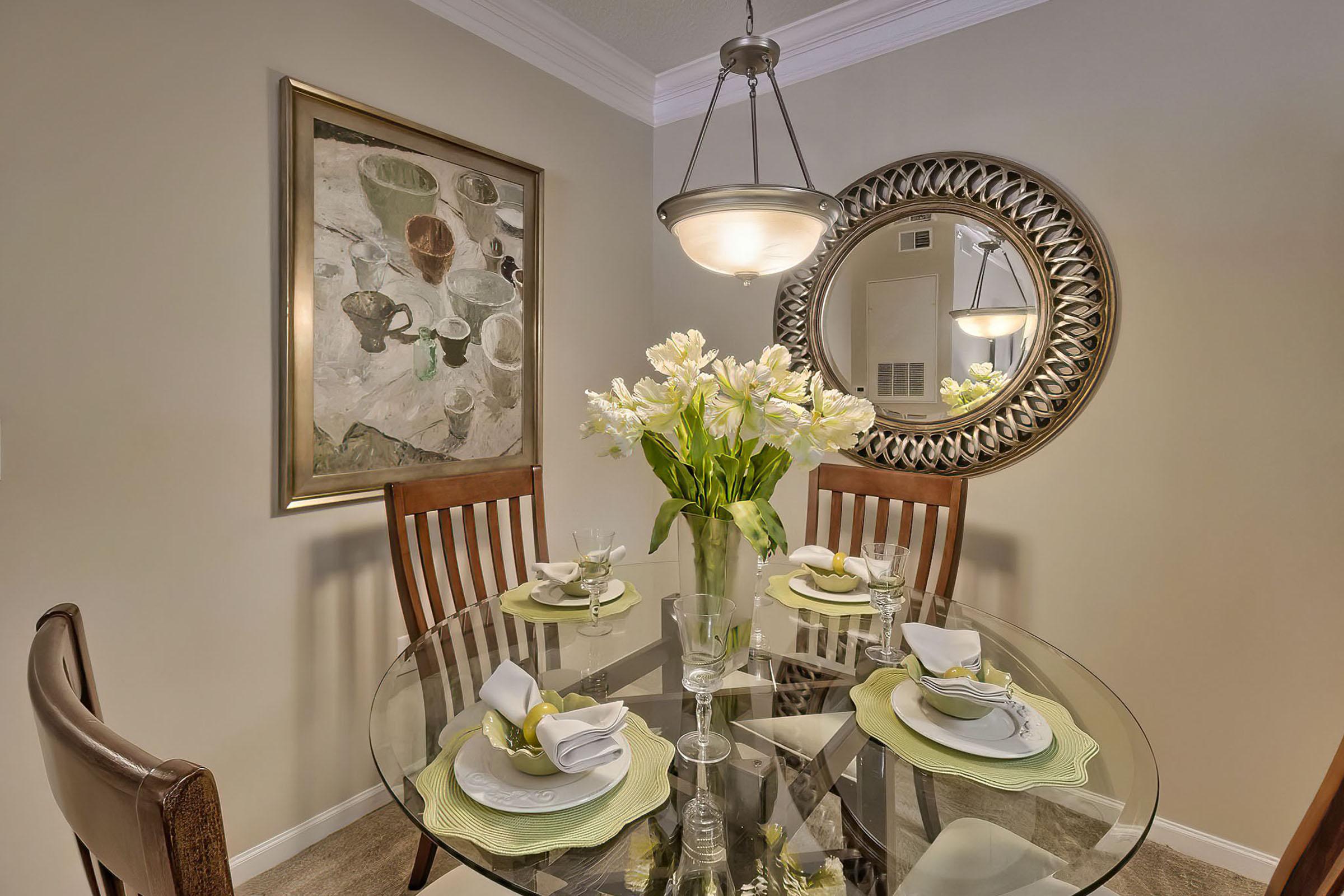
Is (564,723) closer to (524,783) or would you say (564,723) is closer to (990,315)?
(524,783)

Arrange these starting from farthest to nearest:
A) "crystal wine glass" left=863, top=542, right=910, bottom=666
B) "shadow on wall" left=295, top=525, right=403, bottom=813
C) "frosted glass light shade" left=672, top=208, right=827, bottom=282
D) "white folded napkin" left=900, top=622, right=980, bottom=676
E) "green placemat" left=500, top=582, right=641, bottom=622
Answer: "shadow on wall" left=295, top=525, right=403, bottom=813
"green placemat" left=500, top=582, right=641, bottom=622
"frosted glass light shade" left=672, top=208, right=827, bottom=282
"crystal wine glass" left=863, top=542, right=910, bottom=666
"white folded napkin" left=900, top=622, right=980, bottom=676

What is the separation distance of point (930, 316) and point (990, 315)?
19 centimetres

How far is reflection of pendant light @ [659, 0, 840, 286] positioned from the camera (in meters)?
1.37

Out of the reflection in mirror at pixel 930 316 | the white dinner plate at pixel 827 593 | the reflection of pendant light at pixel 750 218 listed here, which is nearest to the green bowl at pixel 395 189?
the reflection of pendant light at pixel 750 218

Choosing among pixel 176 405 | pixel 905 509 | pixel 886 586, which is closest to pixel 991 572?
pixel 905 509

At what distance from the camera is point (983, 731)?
3.29ft

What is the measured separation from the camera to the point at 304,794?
73.4 inches

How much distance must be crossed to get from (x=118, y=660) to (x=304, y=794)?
25.4 inches

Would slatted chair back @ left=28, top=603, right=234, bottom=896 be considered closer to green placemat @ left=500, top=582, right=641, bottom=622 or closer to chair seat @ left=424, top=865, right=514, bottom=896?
chair seat @ left=424, top=865, right=514, bottom=896

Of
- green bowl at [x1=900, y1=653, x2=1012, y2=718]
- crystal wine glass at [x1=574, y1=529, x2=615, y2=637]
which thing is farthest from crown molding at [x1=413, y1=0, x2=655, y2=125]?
green bowl at [x1=900, y1=653, x2=1012, y2=718]

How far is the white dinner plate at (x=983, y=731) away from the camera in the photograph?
3.12 ft

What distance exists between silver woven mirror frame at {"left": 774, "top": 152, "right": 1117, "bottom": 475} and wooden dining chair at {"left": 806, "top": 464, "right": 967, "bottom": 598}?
0.55 ft

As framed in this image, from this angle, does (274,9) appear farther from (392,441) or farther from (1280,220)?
(1280,220)

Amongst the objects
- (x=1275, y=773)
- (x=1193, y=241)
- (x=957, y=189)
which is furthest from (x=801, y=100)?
(x=1275, y=773)
